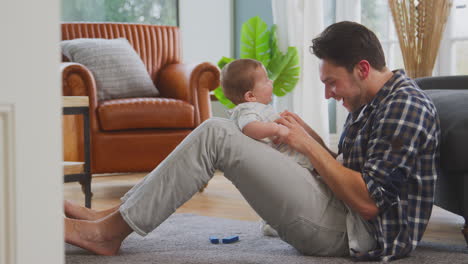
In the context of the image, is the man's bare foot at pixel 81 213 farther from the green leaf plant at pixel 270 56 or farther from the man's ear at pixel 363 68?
the green leaf plant at pixel 270 56

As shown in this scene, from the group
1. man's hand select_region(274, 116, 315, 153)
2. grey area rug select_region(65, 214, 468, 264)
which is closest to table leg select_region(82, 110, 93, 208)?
grey area rug select_region(65, 214, 468, 264)

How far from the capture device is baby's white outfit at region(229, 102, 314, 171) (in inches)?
77.4

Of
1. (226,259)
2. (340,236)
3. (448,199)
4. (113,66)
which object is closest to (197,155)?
(226,259)

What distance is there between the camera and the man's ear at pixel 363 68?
1.85 metres

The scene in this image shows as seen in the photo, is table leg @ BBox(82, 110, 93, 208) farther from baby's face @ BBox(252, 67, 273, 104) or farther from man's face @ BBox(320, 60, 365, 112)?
man's face @ BBox(320, 60, 365, 112)

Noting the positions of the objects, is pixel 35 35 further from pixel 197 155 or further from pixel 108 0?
pixel 108 0

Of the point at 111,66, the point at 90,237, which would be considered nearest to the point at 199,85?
the point at 111,66

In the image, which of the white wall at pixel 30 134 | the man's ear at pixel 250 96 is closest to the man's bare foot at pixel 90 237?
the man's ear at pixel 250 96

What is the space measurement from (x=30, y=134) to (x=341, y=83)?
1.23m

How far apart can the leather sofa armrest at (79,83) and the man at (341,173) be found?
182 cm

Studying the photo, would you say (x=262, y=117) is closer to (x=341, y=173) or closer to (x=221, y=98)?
(x=341, y=173)

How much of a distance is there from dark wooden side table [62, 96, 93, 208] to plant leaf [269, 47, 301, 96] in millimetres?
2069

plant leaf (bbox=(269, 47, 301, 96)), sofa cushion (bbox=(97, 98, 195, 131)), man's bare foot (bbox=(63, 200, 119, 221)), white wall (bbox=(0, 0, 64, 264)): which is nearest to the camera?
white wall (bbox=(0, 0, 64, 264))

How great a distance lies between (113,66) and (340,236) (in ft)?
8.18
